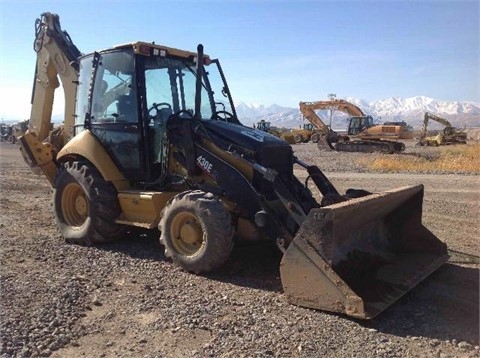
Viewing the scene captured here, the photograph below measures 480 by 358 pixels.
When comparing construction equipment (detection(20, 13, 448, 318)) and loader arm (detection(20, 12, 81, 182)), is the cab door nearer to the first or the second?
construction equipment (detection(20, 13, 448, 318))

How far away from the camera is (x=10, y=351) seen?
368cm

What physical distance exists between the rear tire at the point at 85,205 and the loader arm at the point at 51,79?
1.08 meters

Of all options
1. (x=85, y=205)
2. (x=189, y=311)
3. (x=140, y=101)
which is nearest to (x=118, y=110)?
(x=140, y=101)

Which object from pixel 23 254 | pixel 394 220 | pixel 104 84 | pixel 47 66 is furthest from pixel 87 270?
pixel 47 66

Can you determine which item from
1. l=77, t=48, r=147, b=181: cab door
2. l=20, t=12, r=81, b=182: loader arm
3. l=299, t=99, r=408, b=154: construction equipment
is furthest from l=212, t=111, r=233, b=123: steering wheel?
l=299, t=99, r=408, b=154: construction equipment

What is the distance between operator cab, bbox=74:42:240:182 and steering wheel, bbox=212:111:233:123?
1 cm

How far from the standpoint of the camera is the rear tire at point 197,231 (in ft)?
17.0

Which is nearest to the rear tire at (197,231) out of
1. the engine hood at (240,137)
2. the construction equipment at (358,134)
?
the engine hood at (240,137)

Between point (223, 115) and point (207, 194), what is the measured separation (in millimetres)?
1889

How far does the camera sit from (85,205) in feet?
22.5

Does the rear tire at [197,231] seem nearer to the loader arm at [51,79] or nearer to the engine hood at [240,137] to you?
the engine hood at [240,137]

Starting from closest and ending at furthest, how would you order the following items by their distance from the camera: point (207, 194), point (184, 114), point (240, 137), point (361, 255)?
point (361, 255)
point (207, 194)
point (240, 137)
point (184, 114)

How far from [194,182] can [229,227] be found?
1.05 meters

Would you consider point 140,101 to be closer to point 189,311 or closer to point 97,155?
point 97,155
